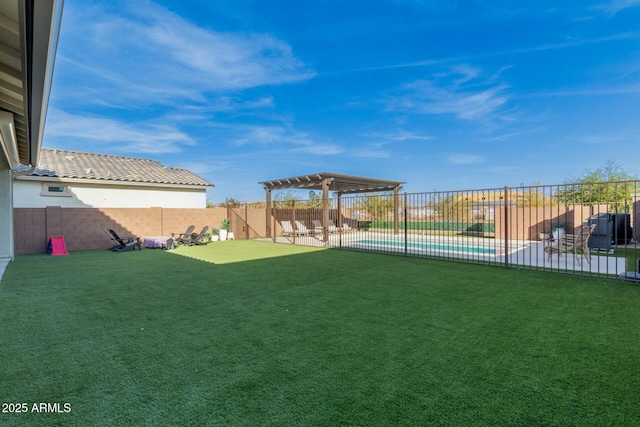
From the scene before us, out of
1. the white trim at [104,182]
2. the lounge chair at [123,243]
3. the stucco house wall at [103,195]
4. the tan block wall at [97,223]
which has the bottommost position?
the lounge chair at [123,243]

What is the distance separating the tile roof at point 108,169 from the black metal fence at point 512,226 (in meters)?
5.48

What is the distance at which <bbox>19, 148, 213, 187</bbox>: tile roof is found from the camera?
39.6ft

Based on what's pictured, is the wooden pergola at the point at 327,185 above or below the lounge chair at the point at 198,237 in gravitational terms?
above

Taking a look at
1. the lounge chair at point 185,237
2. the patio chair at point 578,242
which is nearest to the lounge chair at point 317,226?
the lounge chair at point 185,237

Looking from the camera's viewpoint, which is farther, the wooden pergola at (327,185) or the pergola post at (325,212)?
the wooden pergola at (327,185)

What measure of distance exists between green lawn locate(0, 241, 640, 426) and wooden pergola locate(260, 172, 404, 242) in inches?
292

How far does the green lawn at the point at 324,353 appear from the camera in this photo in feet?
6.33

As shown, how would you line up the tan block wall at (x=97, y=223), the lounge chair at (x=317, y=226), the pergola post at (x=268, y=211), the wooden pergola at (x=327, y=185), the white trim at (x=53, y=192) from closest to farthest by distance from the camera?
the tan block wall at (x=97, y=223) → the white trim at (x=53, y=192) → the wooden pergola at (x=327, y=185) → the lounge chair at (x=317, y=226) → the pergola post at (x=268, y=211)

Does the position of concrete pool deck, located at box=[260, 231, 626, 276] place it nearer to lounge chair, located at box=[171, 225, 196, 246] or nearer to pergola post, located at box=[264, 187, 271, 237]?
pergola post, located at box=[264, 187, 271, 237]

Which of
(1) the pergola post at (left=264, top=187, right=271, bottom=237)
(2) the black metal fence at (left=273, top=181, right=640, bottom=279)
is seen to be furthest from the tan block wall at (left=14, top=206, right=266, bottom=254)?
(2) the black metal fence at (left=273, top=181, right=640, bottom=279)

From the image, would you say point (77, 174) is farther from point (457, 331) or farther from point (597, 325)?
point (597, 325)

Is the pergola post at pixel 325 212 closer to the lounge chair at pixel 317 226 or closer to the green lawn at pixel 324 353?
the lounge chair at pixel 317 226

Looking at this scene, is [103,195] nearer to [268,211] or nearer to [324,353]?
[268,211]

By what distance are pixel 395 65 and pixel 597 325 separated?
542 inches
